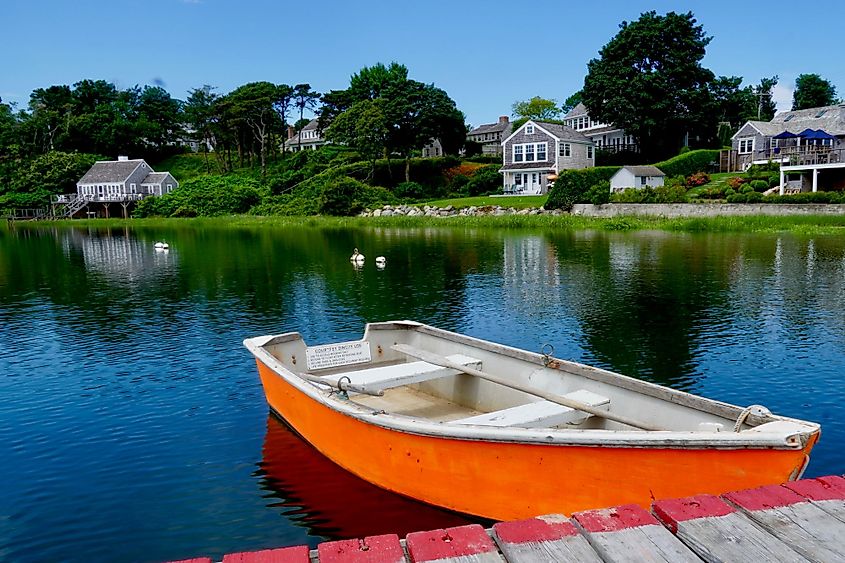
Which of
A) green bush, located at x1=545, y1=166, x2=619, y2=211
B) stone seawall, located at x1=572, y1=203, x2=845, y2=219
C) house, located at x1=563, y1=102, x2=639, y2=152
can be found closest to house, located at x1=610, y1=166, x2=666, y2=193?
green bush, located at x1=545, y1=166, x2=619, y2=211

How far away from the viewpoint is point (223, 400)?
49.5ft

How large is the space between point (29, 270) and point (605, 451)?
136ft

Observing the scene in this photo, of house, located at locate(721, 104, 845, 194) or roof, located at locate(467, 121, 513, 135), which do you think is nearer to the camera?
house, located at locate(721, 104, 845, 194)

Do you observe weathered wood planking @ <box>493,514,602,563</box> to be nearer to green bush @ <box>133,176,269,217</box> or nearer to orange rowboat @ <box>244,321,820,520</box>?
orange rowboat @ <box>244,321,820,520</box>

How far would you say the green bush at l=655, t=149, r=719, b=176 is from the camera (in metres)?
73.1

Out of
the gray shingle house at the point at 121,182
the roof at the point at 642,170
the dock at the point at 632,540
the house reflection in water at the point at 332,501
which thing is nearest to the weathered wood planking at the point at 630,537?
the dock at the point at 632,540

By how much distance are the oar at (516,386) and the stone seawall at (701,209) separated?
46394 mm

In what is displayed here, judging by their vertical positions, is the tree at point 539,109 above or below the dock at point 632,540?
above

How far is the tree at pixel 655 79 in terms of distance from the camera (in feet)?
257

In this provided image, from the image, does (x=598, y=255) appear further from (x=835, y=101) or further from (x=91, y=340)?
(x=835, y=101)

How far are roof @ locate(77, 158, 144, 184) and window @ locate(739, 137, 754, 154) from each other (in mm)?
82826

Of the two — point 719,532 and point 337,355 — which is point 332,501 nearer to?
point 337,355

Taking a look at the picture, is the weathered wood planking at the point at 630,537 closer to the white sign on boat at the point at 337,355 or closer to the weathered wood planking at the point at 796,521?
the weathered wood planking at the point at 796,521

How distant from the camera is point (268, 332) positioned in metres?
21.8
